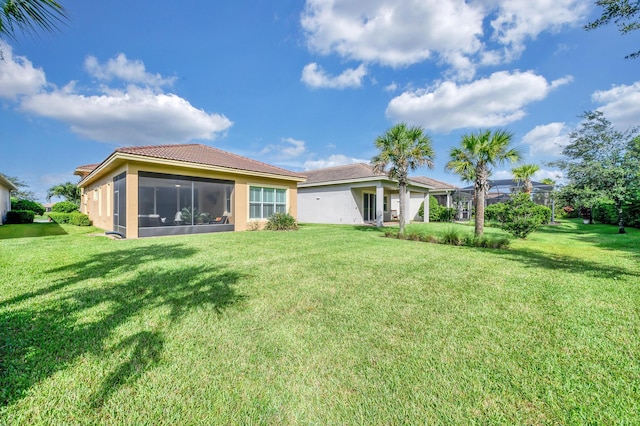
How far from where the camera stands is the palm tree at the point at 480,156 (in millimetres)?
10656

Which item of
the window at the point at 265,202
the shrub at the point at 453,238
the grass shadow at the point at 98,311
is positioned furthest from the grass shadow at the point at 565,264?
the window at the point at 265,202

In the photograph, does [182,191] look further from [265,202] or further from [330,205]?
[330,205]

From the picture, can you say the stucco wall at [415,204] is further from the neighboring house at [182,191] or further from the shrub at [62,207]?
the shrub at [62,207]

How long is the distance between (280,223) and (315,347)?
1214 centimetres

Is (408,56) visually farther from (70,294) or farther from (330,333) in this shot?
(70,294)

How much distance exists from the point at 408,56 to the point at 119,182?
55.8 feet

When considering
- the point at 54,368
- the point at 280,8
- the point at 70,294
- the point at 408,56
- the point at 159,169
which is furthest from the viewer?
the point at 408,56

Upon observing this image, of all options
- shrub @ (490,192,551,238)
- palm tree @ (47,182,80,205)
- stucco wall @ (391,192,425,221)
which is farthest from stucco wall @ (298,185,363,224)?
palm tree @ (47,182,80,205)

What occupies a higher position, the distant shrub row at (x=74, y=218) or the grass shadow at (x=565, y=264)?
the distant shrub row at (x=74, y=218)

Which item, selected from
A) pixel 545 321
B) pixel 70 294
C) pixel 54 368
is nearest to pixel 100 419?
pixel 54 368

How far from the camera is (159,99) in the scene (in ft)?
70.2

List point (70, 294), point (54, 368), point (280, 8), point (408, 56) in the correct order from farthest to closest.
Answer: point (408, 56) < point (280, 8) < point (70, 294) < point (54, 368)

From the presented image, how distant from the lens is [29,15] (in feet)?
7.79

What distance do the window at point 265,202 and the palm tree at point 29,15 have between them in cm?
1226
